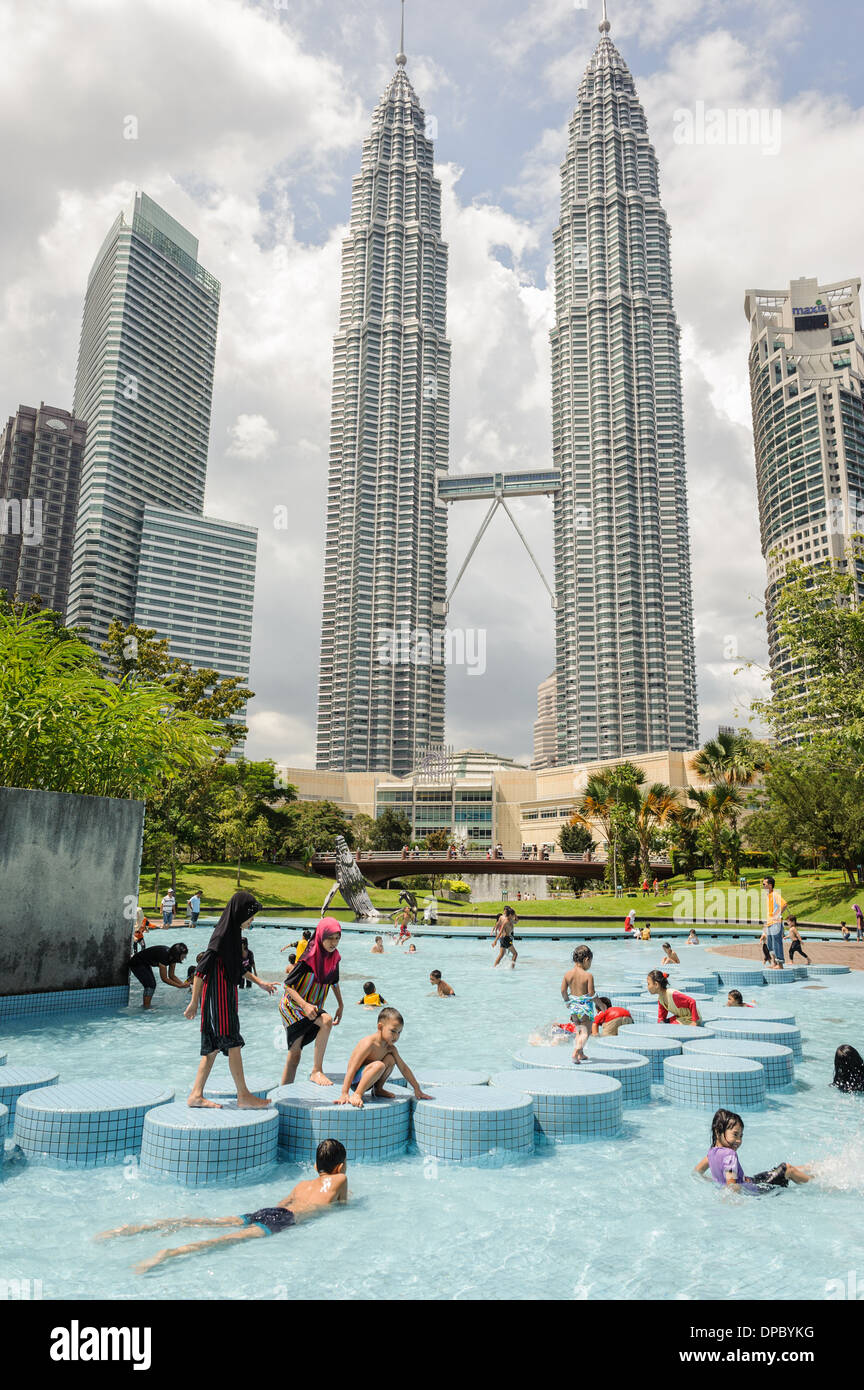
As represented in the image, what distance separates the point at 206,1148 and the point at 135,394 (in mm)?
177897

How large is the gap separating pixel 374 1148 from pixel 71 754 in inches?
413

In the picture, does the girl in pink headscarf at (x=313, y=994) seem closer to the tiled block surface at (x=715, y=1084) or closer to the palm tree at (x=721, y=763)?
the tiled block surface at (x=715, y=1084)

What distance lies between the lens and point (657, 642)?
5586 inches

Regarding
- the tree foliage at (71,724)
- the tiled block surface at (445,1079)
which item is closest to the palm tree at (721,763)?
the tree foliage at (71,724)

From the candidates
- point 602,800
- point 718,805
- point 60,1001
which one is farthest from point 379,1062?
point 602,800

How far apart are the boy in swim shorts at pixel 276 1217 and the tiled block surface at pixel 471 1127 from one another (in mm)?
1269

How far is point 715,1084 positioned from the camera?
9.09 metres

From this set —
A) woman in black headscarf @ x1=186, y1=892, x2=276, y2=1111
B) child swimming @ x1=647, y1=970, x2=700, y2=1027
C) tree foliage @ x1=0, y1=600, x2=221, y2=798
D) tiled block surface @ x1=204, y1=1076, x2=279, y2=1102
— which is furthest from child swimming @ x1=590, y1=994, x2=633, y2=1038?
tree foliage @ x1=0, y1=600, x2=221, y2=798

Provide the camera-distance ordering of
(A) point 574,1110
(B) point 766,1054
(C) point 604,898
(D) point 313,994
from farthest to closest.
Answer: (C) point 604,898 < (B) point 766,1054 < (D) point 313,994 < (A) point 574,1110

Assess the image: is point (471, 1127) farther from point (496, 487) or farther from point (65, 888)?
point (496, 487)

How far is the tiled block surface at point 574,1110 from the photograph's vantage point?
7.84 m

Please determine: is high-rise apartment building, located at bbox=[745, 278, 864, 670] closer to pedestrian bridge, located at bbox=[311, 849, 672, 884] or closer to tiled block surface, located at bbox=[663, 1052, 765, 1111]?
pedestrian bridge, located at bbox=[311, 849, 672, 884]

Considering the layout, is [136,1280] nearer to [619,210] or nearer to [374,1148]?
[374,1148]
